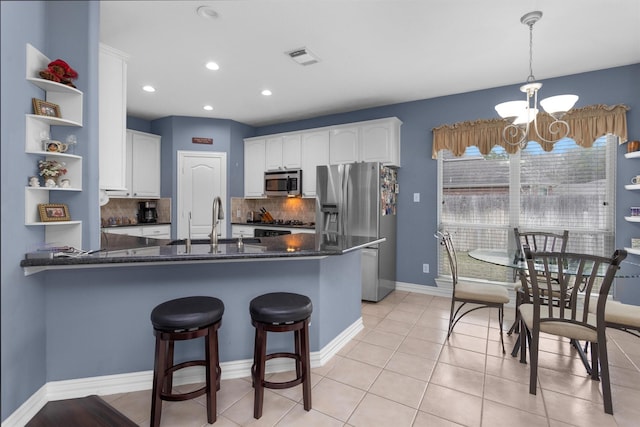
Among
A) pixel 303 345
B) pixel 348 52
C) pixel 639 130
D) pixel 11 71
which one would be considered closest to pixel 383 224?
pixel 348 52

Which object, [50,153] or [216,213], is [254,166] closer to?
[216,213]

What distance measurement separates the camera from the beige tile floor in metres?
1.83

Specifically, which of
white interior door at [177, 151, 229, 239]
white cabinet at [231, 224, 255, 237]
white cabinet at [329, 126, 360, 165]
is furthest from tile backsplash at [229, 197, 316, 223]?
white cabinet at [329, 126, 360, 165]

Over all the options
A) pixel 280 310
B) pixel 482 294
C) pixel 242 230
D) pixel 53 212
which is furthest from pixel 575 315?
pixel 242 230

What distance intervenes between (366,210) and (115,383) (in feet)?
9.82

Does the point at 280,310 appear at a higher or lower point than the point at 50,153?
lower

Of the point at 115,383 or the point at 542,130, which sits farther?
the point at 542,130

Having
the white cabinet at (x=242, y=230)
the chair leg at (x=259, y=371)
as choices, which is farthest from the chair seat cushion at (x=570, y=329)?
the white cabinet at (x=242, y=230)

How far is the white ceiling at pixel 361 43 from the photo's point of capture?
2.38 meters

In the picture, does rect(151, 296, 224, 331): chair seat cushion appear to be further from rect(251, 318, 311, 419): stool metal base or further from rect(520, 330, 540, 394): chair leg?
rect(520, 330, 540, 394): chair leg

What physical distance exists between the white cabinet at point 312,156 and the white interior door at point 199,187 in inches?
57.9

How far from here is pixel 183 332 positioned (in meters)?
1.63

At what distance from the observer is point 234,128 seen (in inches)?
219

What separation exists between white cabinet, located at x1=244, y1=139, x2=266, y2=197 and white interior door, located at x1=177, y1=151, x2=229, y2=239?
0.40 m
